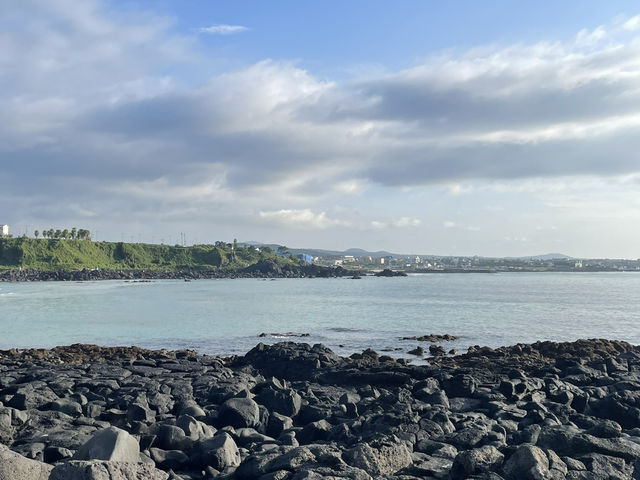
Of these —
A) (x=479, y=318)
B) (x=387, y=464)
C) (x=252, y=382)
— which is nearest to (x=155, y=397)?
(x=252, y=382)

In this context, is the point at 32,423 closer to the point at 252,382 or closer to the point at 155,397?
the point at 155,397

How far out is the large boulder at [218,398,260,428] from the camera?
1224cm

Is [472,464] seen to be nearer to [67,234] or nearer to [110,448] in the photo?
[110,448]

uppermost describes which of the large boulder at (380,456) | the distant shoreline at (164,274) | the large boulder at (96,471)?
the large boulder at (96,471)

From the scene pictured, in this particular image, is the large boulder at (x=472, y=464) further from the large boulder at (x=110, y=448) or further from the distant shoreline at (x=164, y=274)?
the distant shoreline at (x=164, y=274)

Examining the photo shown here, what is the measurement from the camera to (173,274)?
16300 cm

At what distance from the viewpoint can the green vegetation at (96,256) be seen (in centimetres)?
15762

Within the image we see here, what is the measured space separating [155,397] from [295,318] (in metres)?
35.9

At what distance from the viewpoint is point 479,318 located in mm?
49031

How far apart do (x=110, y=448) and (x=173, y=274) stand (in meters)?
160

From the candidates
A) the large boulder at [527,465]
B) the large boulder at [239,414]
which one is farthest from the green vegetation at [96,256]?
the large boulder at [527,465]

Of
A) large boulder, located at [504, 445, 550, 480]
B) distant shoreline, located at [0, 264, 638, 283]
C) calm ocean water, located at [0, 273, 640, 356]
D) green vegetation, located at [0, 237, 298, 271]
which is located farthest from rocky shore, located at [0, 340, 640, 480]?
green vegetation, located at [0, 237, 298, 271]

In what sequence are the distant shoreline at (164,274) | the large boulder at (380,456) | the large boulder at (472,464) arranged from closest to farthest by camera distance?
the large boulder at (472,464)
the large boulder at (380,456)
the distant shoreline at (164,274)

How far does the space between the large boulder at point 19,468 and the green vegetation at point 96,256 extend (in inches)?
6345
